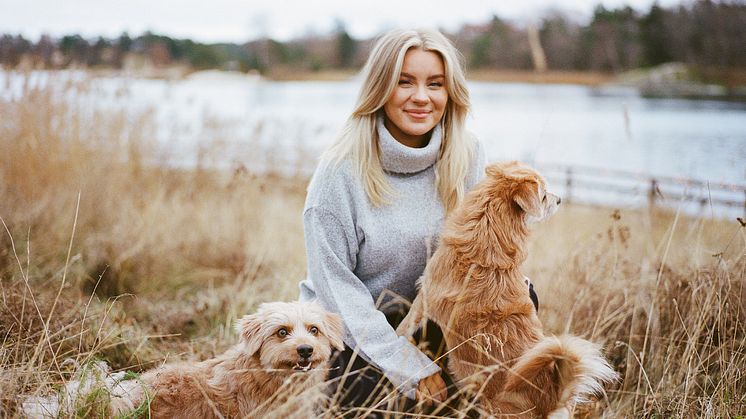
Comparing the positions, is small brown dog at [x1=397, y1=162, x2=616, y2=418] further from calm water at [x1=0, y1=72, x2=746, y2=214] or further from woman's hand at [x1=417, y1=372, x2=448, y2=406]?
calm water at [x1=0, y1=72, x2=746, y2=214]

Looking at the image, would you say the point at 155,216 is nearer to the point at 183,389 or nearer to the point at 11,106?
the point at 11,106

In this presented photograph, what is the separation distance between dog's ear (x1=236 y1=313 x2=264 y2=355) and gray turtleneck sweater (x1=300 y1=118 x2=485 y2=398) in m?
0.49

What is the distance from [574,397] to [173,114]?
6.57 meters

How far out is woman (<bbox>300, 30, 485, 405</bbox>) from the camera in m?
3.23

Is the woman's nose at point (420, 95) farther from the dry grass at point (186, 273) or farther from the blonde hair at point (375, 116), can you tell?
the dry grass at point (186, 273)

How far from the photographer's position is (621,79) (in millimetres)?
45469

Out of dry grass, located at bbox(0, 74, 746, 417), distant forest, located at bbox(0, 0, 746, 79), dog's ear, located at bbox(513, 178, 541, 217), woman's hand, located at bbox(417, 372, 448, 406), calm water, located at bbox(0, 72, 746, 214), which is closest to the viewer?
woman's hand, located at bbox(417, 372, 448, 406)

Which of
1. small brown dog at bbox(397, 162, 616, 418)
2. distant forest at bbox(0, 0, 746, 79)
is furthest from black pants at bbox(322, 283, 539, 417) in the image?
distant forest at bbox(0, 0, 746, 79)

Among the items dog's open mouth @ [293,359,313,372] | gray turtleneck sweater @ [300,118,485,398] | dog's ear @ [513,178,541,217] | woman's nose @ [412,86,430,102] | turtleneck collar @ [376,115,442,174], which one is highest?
woman's nose @ [412,86,430,102]

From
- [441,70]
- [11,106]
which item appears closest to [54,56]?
[11,106]

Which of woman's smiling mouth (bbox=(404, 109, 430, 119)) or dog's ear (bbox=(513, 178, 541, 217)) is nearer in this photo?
dog's ear (bbox=(513, 178, 541, 217))

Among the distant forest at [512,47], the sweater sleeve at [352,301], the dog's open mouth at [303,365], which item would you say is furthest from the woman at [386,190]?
the distant forest at [512,47]

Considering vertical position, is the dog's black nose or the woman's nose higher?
the woman's nose

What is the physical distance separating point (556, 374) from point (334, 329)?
1.14 metres
